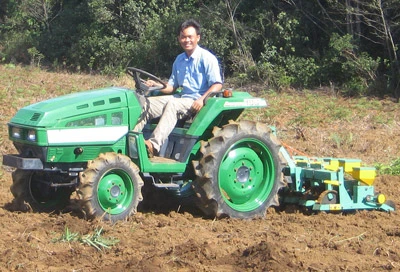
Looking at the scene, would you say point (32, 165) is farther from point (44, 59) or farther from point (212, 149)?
point (44, 59)

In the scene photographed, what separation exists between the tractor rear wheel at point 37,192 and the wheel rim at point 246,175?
1690 mm

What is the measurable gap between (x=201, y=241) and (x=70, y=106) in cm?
195

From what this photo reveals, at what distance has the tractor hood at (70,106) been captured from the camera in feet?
24.4

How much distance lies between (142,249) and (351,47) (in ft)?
42.5

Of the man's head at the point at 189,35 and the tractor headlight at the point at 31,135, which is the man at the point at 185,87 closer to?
the man's head at the point at 189,35

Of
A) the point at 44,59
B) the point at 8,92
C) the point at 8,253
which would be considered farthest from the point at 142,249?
the point at 44,59

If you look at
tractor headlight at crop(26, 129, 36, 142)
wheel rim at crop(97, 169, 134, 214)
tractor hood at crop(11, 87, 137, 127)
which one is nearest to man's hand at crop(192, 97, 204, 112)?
tractor hood at crop(11, 87, 137, 127)

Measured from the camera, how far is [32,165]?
290 inches

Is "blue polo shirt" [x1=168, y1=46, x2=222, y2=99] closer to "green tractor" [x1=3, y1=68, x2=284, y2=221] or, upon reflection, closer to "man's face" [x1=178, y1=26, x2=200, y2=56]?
"man's face" [x1=178, y1=26, x2=200, y2=56]

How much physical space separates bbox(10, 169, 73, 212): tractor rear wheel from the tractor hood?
2.04 feet

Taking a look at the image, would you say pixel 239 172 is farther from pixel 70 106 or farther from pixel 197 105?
pixel 70 106

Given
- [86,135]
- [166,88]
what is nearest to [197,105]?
[166,88]

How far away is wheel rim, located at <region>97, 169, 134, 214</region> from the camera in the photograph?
743 centimetres

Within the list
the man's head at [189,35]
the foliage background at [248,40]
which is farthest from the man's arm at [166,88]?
the foliage background at [248,40]
